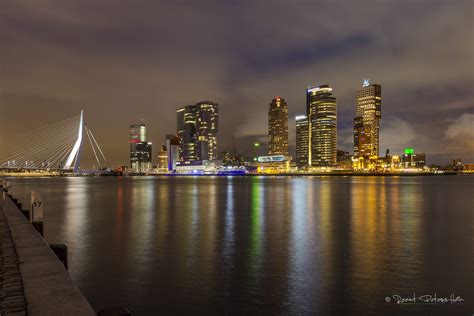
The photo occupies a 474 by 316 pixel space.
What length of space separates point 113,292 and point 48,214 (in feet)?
89.8

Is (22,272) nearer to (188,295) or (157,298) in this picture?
(157,298)

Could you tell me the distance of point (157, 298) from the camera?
12.1 m

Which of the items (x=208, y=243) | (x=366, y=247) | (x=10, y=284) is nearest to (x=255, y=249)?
(x=208, y=243)

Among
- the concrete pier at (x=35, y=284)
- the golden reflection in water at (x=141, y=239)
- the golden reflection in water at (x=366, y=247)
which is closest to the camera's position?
the concrete pier at (x=35, y=284)

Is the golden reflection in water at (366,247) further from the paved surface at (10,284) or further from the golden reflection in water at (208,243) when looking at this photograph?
the paved surface at (10,284)

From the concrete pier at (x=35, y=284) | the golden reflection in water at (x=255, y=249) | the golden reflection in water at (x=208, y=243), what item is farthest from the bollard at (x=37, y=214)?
the golden reflection in water at (x=255, y=249)

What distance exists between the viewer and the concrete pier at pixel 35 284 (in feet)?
22.3

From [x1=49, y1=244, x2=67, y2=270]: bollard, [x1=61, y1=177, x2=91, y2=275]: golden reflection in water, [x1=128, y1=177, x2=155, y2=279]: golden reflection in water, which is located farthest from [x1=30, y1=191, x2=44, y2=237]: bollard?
[x1=49, y1=244, x2=67, y2=270]: bollard

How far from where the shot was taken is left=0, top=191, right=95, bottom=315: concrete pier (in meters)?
6.79

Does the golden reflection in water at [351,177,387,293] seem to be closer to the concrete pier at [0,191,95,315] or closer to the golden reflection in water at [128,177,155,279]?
the golden reflection in water at [128,177,155,279]

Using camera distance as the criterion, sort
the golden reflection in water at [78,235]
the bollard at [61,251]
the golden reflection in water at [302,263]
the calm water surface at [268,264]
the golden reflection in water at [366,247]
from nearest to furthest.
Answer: the bollard at [61,251], the calm water surface at [268,264], the golden reflection in water at [302,263], the golden reflection in water at [366,247], the golden reflection in water at [78,235]

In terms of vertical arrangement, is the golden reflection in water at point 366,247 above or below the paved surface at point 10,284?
below

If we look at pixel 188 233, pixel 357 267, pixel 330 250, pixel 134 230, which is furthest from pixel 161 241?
pixel 357 267

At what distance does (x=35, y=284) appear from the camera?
8.09m
